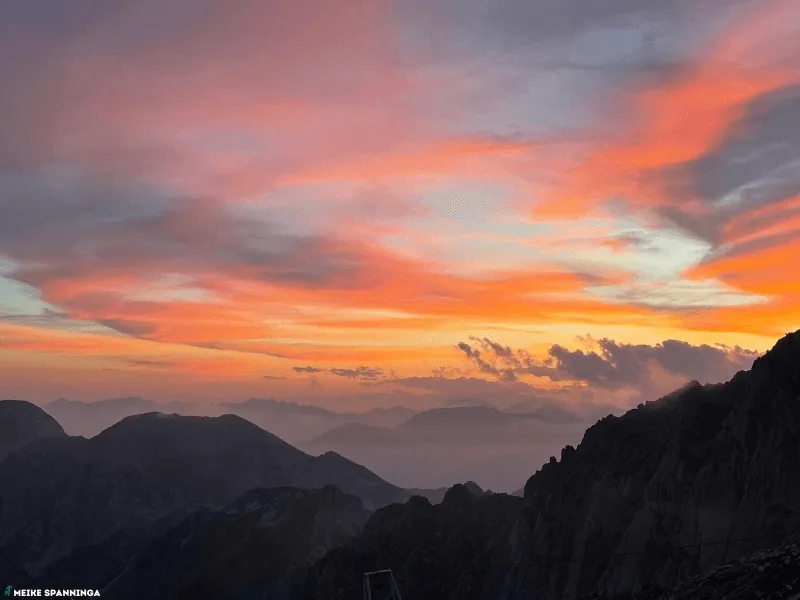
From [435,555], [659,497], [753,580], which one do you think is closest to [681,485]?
[659,497]

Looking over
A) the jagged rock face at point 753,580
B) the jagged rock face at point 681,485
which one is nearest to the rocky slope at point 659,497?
the jagged rock face at point 681,485

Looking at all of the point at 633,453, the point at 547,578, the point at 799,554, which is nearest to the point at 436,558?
the point at 547,578

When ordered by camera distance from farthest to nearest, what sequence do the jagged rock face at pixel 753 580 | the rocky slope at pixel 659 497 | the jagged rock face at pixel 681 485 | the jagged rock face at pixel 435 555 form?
1. the jagged rock face at pixel 435 555
2. the rocky slope at pixel 659 497
3. the jagged rock face at pixel 681 485
4. the jagged rock face at pixel 753 580

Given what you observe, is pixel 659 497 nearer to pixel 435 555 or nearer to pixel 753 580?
pixel 753 580

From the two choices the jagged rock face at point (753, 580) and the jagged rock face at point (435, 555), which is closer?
the jagged rock face at point (753, 580)

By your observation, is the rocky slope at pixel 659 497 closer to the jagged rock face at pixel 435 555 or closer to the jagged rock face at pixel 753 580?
the jagged rock face at pixel 435 555

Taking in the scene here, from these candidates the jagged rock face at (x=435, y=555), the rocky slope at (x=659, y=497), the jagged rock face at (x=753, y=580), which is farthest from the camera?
the jagged rock face at (x=435, y=555)

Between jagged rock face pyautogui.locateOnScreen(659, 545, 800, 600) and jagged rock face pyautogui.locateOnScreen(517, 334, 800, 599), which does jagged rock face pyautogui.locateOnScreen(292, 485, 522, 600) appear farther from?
jagged rock face pyautogui.locateOnScreen(659, 545, 800, 600)

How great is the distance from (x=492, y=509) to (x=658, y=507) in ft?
261

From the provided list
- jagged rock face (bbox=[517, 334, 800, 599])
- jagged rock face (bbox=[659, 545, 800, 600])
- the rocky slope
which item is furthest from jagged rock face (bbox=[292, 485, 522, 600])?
jagged rock face (bbox=[659, 545, 800, 600])

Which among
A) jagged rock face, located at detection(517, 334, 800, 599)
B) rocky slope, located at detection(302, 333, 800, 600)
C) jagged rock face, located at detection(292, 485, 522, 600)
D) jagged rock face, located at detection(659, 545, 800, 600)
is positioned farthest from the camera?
jagged rock face, located at detection(292, 485, 522, 600)

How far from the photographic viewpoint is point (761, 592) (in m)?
55.6

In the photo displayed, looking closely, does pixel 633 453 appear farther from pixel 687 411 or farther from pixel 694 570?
pixel 694 570

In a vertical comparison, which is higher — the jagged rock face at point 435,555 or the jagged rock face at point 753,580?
the jagged rock face at point 753,580
